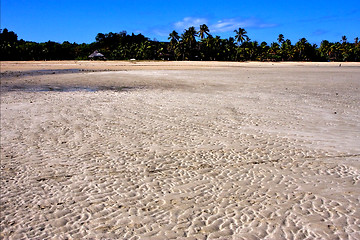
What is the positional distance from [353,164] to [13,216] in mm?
5452

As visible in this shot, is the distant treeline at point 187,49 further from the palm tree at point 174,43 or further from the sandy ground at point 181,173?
the sandy ground at point 181,173

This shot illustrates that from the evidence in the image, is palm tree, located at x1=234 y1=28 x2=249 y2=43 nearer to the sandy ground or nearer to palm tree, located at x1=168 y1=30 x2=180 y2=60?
palm tree, located at x1=168 y1=30 x2=180 y2=60

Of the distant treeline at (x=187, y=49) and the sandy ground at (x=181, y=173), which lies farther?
the distant treeline at (x=187, y=49)

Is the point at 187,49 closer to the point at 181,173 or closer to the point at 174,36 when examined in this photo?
the point at 174,36

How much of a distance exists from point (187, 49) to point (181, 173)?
7917 cm

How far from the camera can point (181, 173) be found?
5.42 m

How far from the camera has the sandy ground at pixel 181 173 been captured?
3836 mm

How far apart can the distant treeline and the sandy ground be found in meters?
69.9

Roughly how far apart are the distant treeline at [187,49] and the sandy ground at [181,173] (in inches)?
2752

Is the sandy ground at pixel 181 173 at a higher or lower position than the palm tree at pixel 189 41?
lower

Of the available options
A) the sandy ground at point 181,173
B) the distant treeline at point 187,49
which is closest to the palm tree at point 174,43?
the distant treeline at point 187,49

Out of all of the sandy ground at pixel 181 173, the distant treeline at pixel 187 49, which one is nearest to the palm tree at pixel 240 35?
→ the distant treeline at pixel 187 49

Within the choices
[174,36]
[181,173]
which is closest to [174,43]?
[174,36]

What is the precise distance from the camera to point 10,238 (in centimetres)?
371
